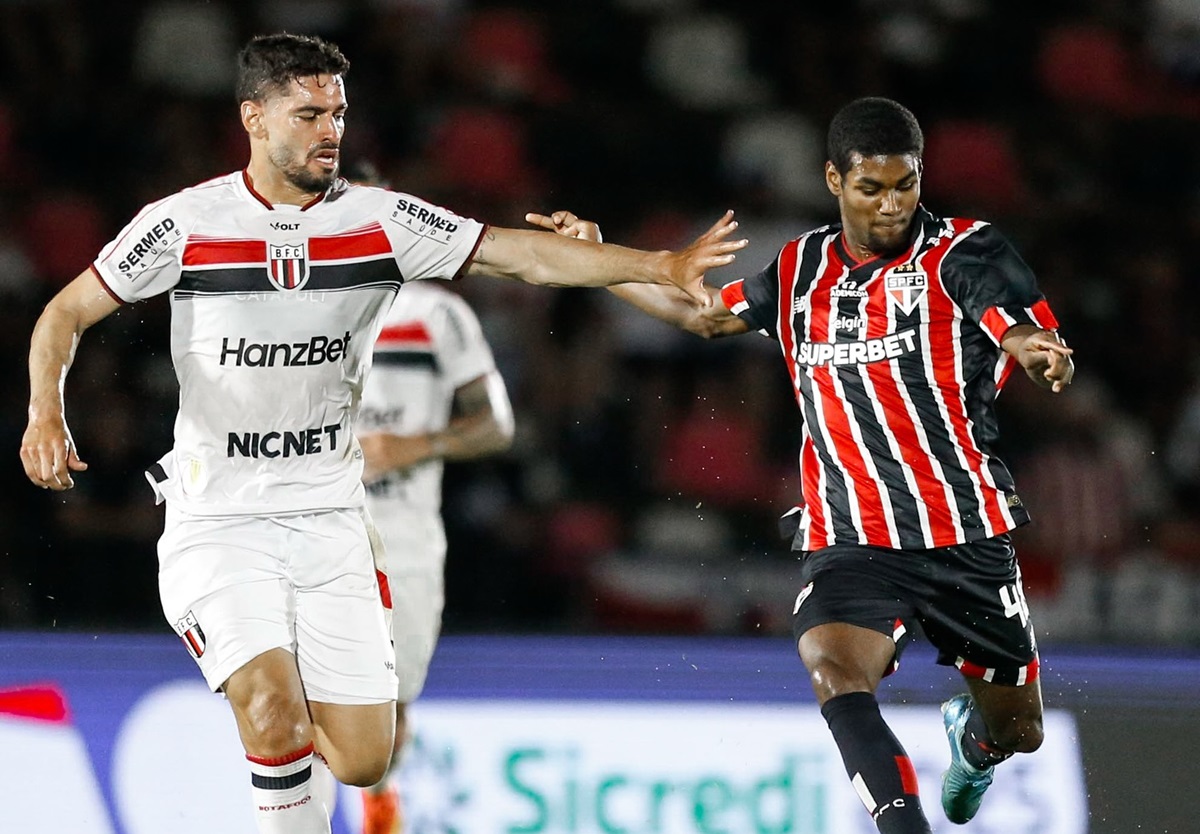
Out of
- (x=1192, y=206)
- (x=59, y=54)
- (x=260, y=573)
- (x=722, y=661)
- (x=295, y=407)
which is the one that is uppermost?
(x=59, y=54)

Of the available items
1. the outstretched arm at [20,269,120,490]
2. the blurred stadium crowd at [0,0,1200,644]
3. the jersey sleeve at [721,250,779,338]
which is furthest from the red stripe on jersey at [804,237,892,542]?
the blurred stadium crowd at [0,0,1200,644]

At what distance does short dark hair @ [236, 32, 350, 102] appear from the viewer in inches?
→ 175

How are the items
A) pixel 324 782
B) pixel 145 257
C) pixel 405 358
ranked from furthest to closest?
pixel 405 358, pixel 324 782, pixel 145 257

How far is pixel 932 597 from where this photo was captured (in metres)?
4.75

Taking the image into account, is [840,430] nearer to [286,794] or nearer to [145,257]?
[286,794]

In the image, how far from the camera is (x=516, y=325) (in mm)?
8383

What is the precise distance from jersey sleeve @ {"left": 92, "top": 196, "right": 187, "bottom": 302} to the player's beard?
0.27 metres

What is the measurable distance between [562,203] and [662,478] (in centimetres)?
191

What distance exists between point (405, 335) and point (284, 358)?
1.63m

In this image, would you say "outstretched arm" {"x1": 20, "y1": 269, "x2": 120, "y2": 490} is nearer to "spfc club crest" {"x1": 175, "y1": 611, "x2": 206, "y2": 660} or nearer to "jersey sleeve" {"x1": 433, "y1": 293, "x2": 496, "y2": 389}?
"spfc club crest" {"x1": 175, "y1": 611, "x2": 206, "y2": 660}

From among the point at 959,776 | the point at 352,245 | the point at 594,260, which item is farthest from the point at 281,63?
the point at 959,776

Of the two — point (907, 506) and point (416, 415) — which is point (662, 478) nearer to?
point (416, 415)

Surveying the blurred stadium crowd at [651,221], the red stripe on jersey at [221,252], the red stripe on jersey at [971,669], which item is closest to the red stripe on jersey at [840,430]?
the red stripe on jersey at [971,669]

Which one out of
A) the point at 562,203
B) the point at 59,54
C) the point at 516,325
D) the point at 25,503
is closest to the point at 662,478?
the point at 516,325
